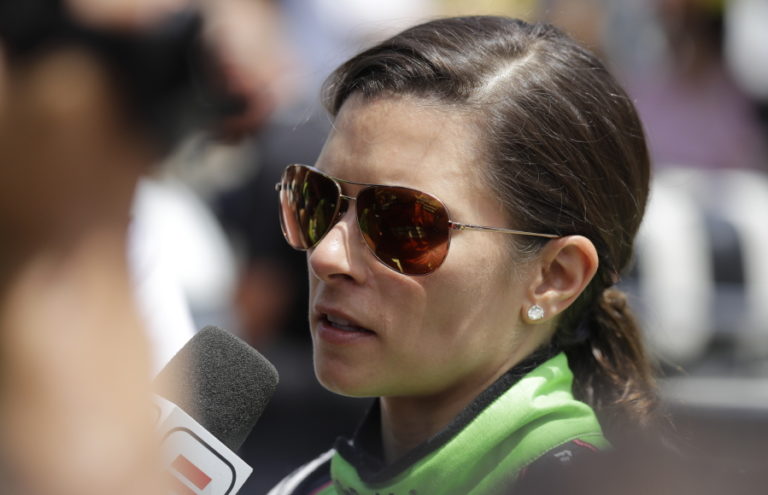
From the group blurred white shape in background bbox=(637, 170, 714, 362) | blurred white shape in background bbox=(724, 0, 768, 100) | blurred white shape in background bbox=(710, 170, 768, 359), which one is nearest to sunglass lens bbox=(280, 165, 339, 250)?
blurred white shape in background bbox=(637, 170, 714, 362)

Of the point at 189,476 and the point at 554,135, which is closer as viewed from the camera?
the point at 189,476

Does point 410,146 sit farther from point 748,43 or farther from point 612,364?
point 748,43

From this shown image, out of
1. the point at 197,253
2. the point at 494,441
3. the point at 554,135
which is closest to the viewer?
the point at 494,441

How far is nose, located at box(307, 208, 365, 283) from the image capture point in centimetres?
182

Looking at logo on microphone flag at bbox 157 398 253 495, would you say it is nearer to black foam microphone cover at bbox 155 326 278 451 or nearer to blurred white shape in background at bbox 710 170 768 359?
black foam microphone cover at bbox 155 326 278 451

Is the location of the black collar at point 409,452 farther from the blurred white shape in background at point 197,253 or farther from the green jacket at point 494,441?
the blurred white shape in background at point 197,253

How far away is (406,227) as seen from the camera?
5.91ft

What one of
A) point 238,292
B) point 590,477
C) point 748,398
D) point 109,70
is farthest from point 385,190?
point 238,292

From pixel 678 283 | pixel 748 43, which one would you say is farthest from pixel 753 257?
pixel 748 43

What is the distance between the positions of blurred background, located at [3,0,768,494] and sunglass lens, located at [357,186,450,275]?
1283 mm

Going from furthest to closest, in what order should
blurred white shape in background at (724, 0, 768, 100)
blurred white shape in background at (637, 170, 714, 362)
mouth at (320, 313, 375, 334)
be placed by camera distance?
blurred white shape in background at (724, 0, 768, 100) → blurred white shape in background at (637, 170, 714, 362) → mouth at (320, 313, 375, 334)

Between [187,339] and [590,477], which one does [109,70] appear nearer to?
[187,339]

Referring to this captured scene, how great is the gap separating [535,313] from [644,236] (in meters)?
2.23

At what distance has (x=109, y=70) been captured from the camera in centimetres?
146
